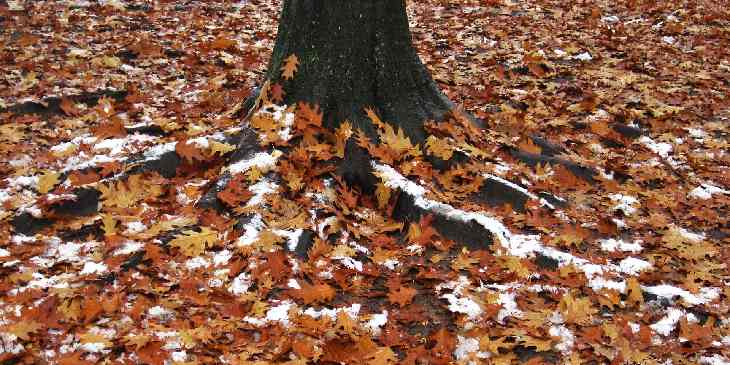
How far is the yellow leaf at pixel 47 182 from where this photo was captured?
14.4 feet

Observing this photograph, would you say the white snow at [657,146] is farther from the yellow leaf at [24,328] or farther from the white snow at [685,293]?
the yellow leaf at [24,328]

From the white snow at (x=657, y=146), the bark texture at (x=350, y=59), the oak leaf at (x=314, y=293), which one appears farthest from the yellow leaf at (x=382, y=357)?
the white snow at (x=657, y=146)

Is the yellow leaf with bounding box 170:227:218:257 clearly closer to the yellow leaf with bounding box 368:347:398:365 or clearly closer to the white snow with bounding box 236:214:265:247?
the white snow with bounding box 236:214:265:247

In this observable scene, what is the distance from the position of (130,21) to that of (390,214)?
20.3 ft

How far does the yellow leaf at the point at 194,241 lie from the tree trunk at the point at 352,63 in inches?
46.3

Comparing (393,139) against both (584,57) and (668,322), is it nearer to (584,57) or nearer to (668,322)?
(668,322)

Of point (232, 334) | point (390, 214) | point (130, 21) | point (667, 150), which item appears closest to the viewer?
point (232, 334)

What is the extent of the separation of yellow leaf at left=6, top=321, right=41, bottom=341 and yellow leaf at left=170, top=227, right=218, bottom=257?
37.2 inches

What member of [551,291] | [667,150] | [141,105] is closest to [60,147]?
[141,105]

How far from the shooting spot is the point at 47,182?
4.42 metres

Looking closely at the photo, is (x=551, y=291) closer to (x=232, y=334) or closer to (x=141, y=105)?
(x=232, y=334)

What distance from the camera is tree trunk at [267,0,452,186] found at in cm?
455

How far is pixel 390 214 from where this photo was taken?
4.35m

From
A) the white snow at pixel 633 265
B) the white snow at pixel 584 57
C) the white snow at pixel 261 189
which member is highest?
the white snow at pixel 584 57
